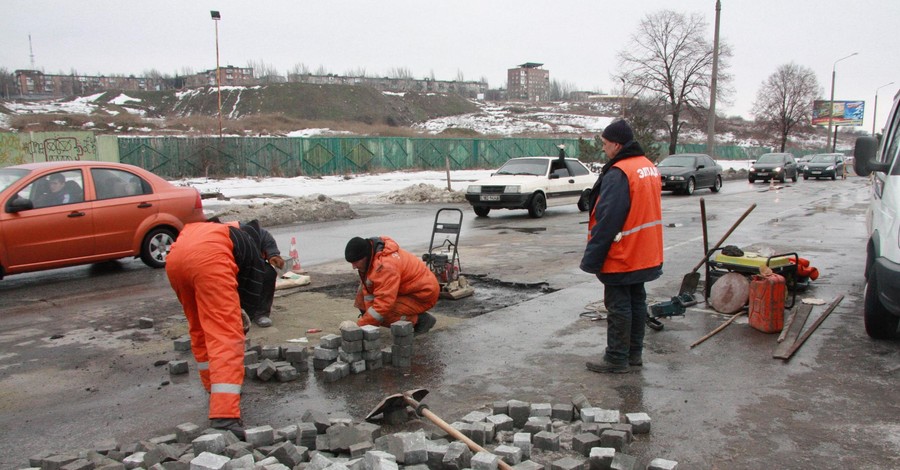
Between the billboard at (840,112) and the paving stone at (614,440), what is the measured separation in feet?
244

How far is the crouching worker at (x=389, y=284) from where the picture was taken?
19.0 feet

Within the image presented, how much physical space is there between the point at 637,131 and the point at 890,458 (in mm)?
31593

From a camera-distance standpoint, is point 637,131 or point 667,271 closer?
point 667,271

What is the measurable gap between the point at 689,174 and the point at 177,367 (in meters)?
23.6

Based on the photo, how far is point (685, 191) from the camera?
84.7 feet

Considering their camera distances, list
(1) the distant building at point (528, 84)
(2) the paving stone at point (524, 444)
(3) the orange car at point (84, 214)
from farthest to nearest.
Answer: (1) the distant building at point (528, 84) → (3) the orange car at point (84, 214) → (2) the paving stone at point (524, 444)

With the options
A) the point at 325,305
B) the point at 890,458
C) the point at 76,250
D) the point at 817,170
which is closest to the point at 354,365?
the point at 325,305

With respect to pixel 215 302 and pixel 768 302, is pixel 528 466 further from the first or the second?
pixel 768 302

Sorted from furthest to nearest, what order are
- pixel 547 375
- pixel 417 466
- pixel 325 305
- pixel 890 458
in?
pixel 325 305
pixel 547 375
pixel 890 458
pixel 417 466

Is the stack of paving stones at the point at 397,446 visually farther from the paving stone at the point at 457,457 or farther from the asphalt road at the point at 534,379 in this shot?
the asphalt road at the point at 534,379

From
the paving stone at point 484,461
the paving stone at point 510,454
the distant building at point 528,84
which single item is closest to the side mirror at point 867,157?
the paving stone at point 510,454

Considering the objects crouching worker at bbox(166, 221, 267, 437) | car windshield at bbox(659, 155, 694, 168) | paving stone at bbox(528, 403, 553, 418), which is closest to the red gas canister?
paving stone at bbox(528, 403, 553, 418)

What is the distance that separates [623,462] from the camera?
364 centimetres

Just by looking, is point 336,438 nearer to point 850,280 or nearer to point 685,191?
point 850,280
